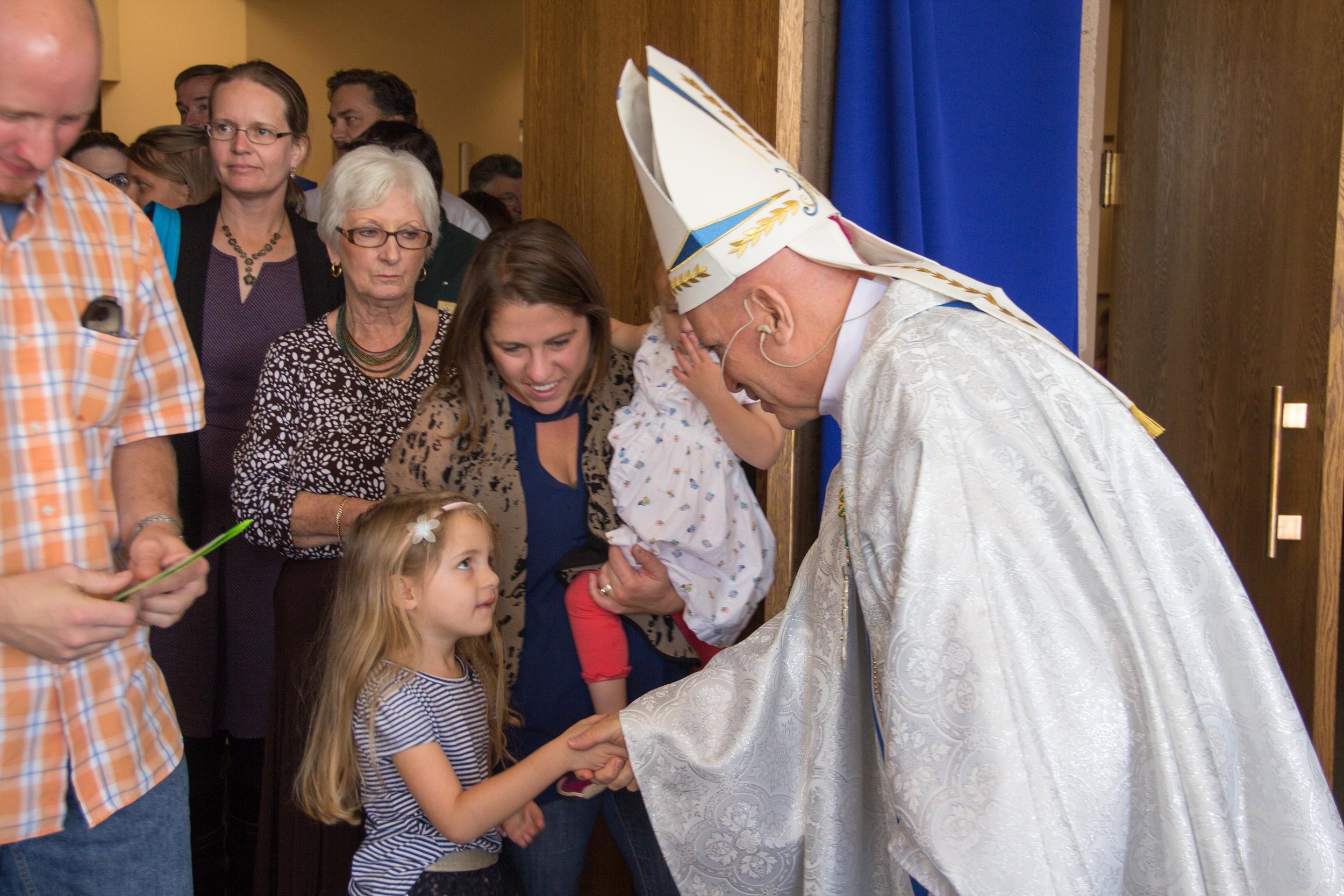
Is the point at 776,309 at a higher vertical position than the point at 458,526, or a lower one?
higher

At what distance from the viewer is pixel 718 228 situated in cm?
150

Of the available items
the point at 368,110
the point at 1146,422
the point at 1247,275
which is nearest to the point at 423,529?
the point at 1146,422

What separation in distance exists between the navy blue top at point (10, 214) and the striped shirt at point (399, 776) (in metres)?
0.87

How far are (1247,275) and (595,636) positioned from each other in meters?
1.67

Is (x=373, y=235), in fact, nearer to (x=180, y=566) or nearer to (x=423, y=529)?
(x=423, y=529)

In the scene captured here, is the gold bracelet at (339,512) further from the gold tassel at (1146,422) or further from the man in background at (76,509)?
the gold tassel at (1146,422)

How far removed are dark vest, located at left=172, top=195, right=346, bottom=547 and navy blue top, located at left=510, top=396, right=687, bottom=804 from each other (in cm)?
80

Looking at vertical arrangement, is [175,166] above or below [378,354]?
above

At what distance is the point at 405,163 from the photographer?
230 centimetres

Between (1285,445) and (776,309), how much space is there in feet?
4.87

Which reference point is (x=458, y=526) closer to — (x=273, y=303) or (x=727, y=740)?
(x=727, y=740)

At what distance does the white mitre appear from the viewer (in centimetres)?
148

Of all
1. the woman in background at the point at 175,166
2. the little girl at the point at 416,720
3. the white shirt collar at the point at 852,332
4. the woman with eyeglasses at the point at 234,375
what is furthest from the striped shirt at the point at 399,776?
the woman in background at the point at 175,166

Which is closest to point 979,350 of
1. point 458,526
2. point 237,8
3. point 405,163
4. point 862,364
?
point 862,364
